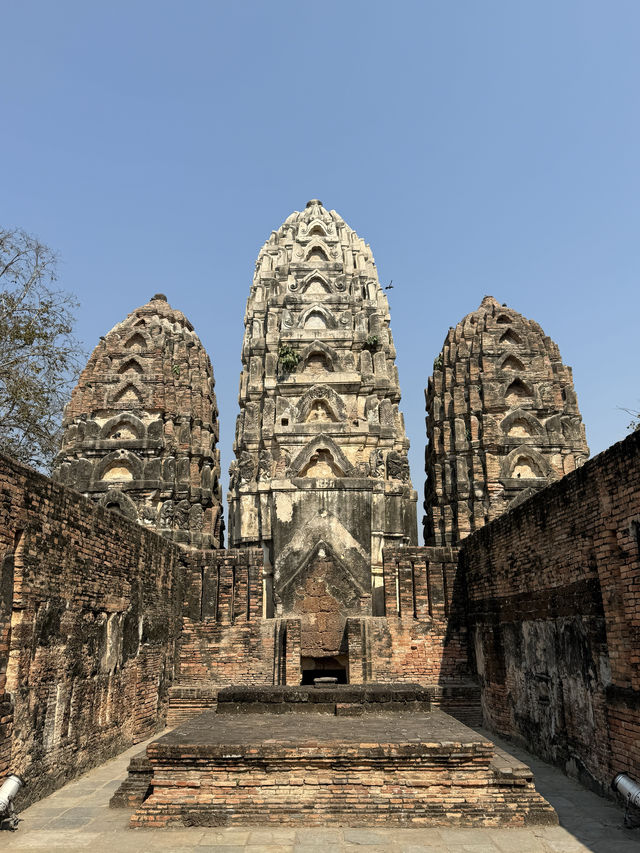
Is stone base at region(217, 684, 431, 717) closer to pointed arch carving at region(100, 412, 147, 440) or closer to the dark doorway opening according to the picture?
the dark doorway opening

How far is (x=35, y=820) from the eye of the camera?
809 cm

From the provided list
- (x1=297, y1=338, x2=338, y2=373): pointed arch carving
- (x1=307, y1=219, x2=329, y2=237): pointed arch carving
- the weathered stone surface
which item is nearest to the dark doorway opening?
the weathered stone surface

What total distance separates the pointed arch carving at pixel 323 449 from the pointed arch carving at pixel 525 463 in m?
6.94

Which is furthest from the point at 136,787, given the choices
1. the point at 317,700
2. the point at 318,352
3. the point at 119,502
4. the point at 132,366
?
the point at 132,366

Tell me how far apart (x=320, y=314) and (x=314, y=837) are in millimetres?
25154

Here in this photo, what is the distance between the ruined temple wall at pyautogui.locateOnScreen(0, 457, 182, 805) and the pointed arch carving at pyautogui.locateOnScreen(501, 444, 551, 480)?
1848 centimetres

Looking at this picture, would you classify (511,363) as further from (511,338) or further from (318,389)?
(318,389)

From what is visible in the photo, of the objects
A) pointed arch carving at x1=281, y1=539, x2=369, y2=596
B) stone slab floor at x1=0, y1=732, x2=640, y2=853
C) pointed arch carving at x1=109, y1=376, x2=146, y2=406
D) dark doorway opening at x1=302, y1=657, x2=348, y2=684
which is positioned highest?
pointed arch carving at x1=109, y1=376, x2=146, y2=406

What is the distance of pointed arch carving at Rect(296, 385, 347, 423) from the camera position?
28.1 m

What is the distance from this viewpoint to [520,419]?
29672 mm

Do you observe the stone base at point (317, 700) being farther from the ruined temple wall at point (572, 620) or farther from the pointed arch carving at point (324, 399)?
the pointed arch carving at point (324, 399)

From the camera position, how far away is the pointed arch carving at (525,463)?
94.5ft

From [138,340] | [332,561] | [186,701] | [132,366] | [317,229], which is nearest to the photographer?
[186,701]

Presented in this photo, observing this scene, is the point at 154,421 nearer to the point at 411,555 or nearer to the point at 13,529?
the point at 411,555
